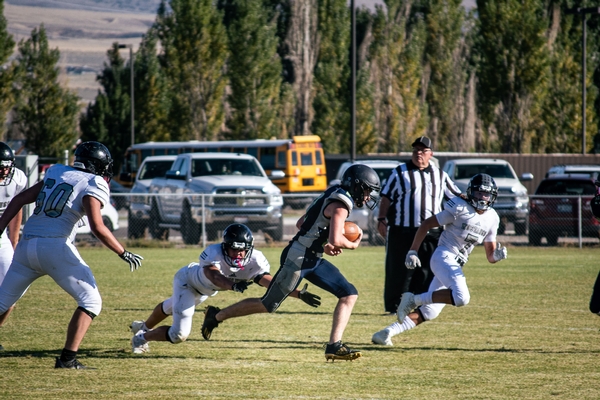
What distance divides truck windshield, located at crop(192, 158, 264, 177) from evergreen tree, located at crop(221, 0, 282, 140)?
23.8 meters

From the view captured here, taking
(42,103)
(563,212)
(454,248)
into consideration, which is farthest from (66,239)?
(42,103)

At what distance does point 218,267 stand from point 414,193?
127 inches

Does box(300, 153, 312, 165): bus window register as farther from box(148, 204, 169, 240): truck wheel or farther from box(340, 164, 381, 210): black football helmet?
box(340, 164, 381, 210): black football helmet

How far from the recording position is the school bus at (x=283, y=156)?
35.4m

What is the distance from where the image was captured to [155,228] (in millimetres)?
21234

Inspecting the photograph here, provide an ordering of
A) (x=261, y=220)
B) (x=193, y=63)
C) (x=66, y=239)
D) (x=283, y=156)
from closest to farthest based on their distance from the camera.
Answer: (x=66, y=239) < (x=261, y=220) < (x=283, y=156) < (x=193, y=63)

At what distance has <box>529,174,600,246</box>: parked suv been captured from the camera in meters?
20.1

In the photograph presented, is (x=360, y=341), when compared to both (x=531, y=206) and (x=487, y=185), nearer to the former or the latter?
(x=487, y=185)

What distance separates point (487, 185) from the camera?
26.4ft

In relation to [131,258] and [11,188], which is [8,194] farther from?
[131,258]

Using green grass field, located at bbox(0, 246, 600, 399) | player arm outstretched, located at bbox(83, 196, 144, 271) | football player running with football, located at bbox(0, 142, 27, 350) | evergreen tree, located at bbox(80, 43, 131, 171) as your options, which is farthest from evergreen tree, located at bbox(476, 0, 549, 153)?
player arm outstretched, located at bbox(83, 196, 144, 271)

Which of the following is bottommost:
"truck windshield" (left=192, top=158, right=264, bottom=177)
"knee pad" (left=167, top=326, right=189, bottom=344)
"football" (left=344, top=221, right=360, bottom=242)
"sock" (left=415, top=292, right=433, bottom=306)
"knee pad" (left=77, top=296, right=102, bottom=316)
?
"knee pad" (left=167, top=326, right=189, bottom=344)

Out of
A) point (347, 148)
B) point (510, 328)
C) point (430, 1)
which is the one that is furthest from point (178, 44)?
point (510, 328)

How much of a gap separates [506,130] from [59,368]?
3851cm
